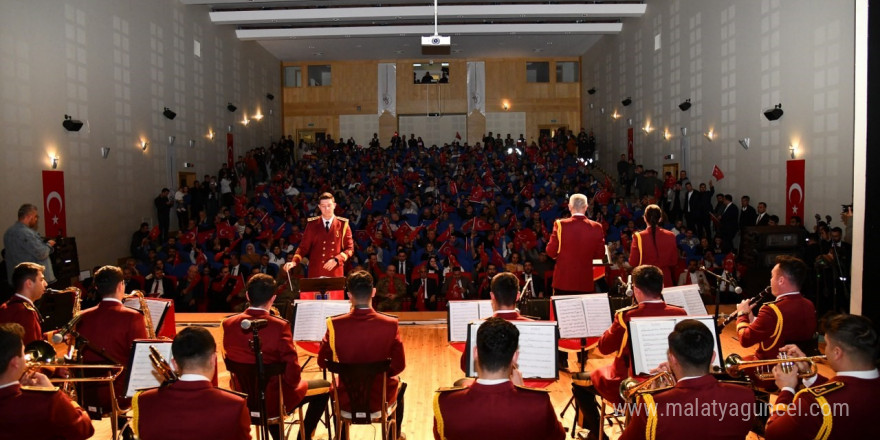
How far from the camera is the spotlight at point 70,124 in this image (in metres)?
11.6

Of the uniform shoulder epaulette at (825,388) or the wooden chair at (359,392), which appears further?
the wooden chair at (359,392)

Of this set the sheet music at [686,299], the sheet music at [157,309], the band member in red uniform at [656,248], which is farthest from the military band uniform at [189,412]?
the band member in red uniform at [656,248]

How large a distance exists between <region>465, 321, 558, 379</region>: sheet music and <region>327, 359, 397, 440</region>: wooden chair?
54 cm

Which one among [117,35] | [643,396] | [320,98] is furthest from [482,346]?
[320,98]

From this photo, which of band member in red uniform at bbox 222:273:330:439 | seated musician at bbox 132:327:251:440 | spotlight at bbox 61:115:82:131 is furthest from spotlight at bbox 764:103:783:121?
spotlight at bbox 61:115:82:131

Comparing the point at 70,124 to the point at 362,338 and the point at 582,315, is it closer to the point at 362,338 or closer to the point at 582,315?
the point at 362,338

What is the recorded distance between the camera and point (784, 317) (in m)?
3.85

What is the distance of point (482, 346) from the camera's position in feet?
8.91

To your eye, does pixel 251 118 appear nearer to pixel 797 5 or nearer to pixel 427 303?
pixel 427 303

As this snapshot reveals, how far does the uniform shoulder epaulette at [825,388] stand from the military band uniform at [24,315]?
4349 mm

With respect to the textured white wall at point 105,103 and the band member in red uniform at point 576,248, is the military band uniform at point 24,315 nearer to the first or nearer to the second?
the band member in red uniform at point 576,248

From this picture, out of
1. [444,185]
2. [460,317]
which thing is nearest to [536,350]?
[460,317]

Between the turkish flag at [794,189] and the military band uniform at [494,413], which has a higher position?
the turkish flag at [794,189]

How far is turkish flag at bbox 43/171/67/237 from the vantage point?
436 inches
